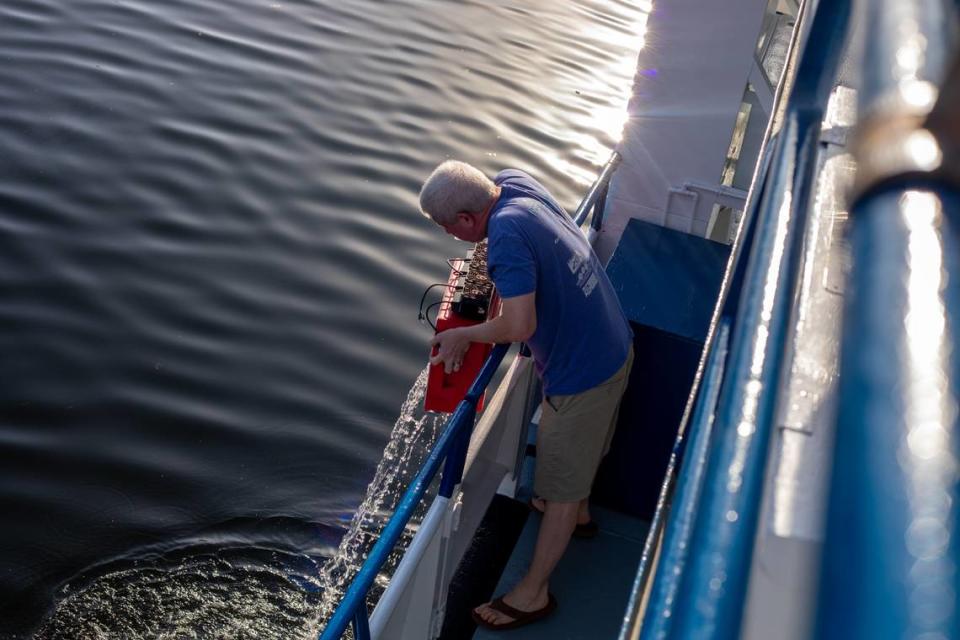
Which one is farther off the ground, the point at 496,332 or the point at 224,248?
the point at 224,248

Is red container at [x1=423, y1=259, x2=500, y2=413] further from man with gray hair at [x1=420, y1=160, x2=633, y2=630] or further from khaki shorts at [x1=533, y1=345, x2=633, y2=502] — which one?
khaki shorts at [x1=533, y1=345, x2=633, y2=502]

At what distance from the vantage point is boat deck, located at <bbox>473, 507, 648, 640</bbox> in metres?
4.06

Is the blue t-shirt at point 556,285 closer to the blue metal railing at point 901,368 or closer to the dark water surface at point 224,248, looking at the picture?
the blue metal railing at point 901,368

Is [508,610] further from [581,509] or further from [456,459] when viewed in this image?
[456,459]

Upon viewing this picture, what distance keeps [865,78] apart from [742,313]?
0.51 m

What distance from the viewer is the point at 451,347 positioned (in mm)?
3701

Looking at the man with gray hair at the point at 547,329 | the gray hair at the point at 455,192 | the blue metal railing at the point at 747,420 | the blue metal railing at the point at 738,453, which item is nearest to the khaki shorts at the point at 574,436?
the man with gray hair at the point at 547,329

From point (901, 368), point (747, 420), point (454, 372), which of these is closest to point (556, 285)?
point (454, 372)

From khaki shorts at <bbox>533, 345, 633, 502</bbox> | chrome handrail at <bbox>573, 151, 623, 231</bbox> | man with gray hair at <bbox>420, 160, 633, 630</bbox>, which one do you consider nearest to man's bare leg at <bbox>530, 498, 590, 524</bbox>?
man with gray hair at <bbox>420, 160, 633, 630</bbox>

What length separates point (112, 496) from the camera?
661 centimetres

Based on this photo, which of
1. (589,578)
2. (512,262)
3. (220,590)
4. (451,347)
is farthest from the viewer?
(220,590)

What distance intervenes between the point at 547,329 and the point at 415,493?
0.78 m

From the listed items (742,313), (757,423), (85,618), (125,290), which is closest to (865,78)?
(757,423)

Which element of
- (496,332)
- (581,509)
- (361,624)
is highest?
(496,332)
